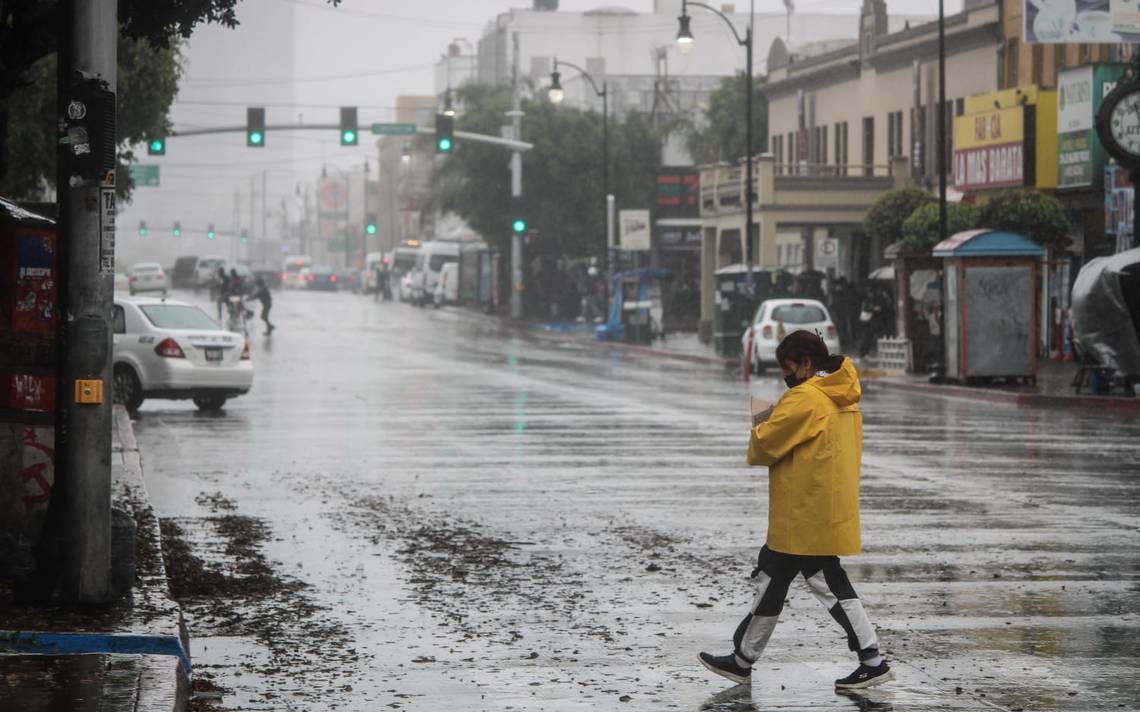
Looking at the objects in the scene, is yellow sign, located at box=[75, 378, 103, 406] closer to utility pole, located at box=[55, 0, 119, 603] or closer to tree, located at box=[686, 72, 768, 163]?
utility pole, located at box=[55, 0, 119, 603]

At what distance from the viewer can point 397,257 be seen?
11575cm

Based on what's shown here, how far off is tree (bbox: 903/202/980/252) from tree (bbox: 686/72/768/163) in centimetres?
3675

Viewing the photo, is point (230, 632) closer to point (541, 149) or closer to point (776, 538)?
point (776, 538)

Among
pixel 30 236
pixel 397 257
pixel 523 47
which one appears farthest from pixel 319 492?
pixel 523 47

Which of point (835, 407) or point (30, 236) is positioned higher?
point (30, 236)

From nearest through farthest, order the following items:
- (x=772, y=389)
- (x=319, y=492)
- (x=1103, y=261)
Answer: (x=319, y=492), (x=1103, y=261), (x=772, y=389)

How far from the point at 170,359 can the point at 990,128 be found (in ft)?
78.6

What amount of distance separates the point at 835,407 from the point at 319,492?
29.6 ft

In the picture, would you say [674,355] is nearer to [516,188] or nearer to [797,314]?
[797,314]

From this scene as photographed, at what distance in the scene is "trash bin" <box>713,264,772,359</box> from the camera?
48094 mm

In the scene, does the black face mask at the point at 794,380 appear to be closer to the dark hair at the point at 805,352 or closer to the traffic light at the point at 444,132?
the dark hair at the point at 805,352

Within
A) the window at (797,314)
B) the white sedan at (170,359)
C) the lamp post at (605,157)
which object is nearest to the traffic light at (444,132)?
the lamp post at (605,157)

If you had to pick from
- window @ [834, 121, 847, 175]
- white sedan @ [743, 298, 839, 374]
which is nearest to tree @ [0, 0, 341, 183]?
white sedan @ [743, 298, 839, 374]

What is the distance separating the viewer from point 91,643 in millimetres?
8977
